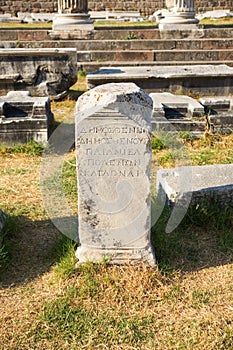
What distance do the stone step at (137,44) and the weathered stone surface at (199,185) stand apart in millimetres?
7481

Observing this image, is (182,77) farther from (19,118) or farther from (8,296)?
(8,296)

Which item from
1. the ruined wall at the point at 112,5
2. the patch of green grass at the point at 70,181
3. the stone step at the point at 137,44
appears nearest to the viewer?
the patch of green grass at the point at 70,181

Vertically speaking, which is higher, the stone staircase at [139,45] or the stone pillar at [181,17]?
the stone pillar at [181,17]

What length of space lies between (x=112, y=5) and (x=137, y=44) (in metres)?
13.1

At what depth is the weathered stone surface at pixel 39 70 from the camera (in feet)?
25.0

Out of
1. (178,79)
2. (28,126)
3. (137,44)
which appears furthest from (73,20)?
(28,126)

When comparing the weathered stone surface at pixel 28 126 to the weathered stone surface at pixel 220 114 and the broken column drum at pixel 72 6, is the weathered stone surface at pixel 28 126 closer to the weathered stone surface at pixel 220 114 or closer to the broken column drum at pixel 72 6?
the weathered stone surface at pixel 220 114

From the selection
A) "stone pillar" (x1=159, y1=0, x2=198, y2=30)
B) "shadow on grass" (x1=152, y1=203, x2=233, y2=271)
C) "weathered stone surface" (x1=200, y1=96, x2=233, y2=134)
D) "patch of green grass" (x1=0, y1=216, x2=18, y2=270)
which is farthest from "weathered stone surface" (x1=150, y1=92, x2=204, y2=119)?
"stone pillar" (x1=159, y1=0, x2=198, y2=30)

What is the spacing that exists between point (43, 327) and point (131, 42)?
939 cm

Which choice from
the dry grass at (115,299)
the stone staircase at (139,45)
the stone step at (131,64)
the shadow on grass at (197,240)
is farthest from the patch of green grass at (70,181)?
the stone staircase at (139,45)

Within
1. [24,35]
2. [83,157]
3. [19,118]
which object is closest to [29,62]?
[19,118]

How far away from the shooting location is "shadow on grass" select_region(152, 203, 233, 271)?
130 inches

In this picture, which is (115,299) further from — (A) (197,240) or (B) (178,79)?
(B) (178,79)

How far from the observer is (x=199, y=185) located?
3.84 meters
